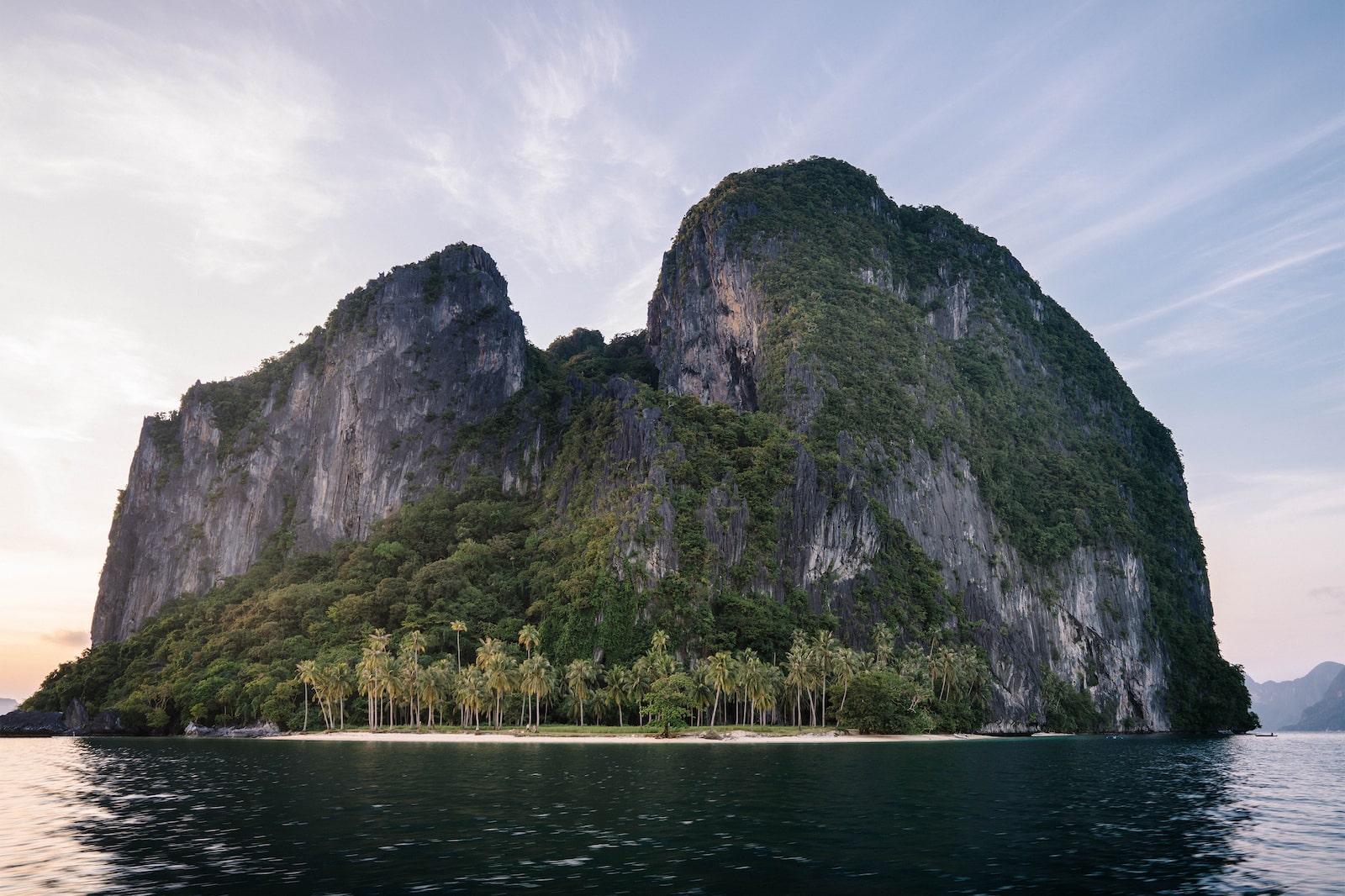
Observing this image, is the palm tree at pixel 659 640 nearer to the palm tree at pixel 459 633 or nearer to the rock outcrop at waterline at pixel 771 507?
the rock outcrop at waterline at pixel 771 507

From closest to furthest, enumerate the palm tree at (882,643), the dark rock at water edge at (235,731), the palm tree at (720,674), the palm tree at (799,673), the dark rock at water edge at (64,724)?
the palm tree at (720,674) → the palm tree at (799,673) → the dark rock at water edge at (235,731) → the palm tree at (882,643) → the dark rock at water edge at (64,724)

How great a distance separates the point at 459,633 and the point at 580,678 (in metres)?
29.4

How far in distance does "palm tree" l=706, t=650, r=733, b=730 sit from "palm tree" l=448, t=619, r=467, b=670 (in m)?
36.5

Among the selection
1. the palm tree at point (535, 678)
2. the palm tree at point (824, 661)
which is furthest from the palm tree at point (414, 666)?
the palm tree at point (824, 661)

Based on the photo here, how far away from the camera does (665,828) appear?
3123 centimetres

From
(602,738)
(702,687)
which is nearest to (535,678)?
(602,738)

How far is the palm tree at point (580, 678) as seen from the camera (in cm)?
11138

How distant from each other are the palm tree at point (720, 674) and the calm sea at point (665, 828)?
145 feet

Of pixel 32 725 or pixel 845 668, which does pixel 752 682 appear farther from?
pixel 32 725

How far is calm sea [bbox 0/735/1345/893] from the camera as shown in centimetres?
2283

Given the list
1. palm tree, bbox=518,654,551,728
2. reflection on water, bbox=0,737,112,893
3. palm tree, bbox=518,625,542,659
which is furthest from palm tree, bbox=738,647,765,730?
reflection on water, bbox=0,737,112,893

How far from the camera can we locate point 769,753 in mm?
73688

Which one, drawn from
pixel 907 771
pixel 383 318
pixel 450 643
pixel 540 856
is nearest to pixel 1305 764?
pixel 907 771

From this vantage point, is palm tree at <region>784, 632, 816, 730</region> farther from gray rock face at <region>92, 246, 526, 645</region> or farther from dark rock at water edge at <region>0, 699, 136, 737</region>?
dark rock at water edge at <region>0, 699, 136, 737</region>
